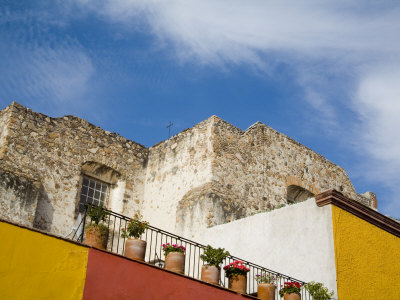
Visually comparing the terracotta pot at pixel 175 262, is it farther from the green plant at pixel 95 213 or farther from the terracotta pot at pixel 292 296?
the terracotta pot at pixel 292 296

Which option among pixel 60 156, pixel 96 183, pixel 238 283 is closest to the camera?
pixel 238 283

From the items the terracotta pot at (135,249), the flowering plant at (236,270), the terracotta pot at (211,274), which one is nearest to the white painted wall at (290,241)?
the flowering plant at (236,270)

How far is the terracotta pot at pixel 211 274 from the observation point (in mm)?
9594

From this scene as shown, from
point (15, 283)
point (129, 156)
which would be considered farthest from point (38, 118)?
point (15, 283)

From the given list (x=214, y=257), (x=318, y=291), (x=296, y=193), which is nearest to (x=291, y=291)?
(x=318, y=291)

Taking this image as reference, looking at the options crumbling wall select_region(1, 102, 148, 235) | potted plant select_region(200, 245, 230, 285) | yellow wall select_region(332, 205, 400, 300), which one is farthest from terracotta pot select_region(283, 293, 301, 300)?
crumbling wall select_region(1, 102, 148, 235)

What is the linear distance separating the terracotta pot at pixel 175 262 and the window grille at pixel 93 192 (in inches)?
233

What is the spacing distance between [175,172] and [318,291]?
6.46 m

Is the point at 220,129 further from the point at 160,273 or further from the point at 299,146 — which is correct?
the point at 160,273

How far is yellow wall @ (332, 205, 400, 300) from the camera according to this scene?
1082 centimetres

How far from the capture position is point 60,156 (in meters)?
14.4

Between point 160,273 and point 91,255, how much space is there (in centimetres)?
129

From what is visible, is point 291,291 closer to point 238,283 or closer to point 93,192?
point 238,283

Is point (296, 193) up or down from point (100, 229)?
up
